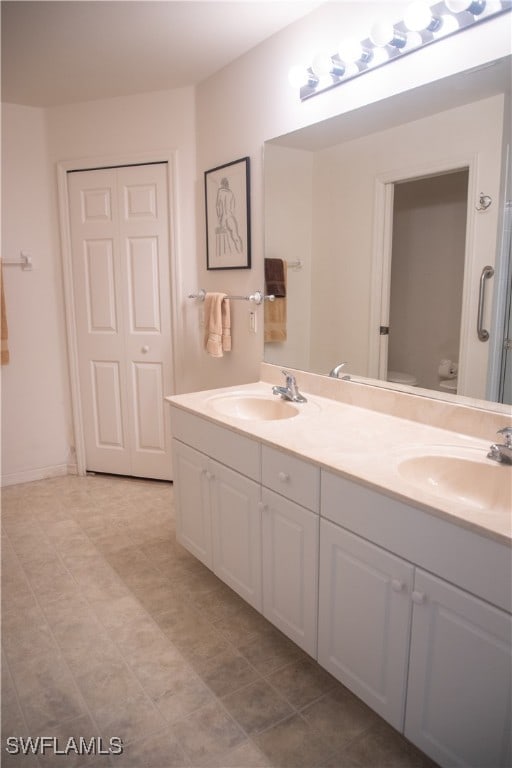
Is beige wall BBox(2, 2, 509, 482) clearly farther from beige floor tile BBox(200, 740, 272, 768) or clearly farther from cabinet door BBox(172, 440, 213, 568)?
beige floor tile BBox(200, 740, 272, 768)

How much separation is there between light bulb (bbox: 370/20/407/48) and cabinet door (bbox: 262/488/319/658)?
4.90 ft

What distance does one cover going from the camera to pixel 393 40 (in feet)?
5.22

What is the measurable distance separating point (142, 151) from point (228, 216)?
79 centimetres

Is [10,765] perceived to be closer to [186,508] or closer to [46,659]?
[46,659]

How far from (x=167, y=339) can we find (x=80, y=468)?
1116mm

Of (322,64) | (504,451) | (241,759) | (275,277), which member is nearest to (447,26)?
(322,64)

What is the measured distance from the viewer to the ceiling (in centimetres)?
191

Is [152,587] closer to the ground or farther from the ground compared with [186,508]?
closer to the ground

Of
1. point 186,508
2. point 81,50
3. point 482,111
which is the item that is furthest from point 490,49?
point 186,508

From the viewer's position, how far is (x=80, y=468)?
3.38m

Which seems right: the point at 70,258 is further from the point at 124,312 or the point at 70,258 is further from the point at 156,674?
Answer: the point at 156,674

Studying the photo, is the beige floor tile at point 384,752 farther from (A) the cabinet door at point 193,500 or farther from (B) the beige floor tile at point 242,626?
(A) the cabinet door at point 193,500

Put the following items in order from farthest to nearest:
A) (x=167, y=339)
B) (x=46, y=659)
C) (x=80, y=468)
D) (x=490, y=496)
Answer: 1. (x=80, y=468)
2. (x=167, y=339)
3. (x=46, y=659)
4. (x=490, y=496)

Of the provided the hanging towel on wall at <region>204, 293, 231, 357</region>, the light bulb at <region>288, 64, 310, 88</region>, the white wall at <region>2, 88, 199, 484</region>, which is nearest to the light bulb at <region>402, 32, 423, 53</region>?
the light bulb at <region>288, 64, 310, 88</region>
